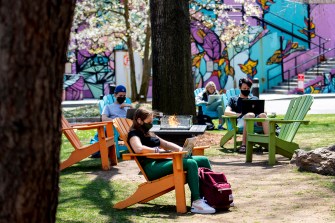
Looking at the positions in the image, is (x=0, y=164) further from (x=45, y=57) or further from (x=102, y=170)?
(x=102, y=170)

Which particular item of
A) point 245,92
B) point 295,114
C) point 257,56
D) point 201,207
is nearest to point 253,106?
point 245,92

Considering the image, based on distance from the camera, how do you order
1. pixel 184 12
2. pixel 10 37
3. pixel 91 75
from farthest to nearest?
pixel 91 75 → pixel 184 12 → pixel 10 37

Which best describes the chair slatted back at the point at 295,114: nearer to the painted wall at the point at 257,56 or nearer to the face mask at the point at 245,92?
the face mask at the point at 245,92

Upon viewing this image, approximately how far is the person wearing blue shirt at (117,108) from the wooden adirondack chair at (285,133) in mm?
2185

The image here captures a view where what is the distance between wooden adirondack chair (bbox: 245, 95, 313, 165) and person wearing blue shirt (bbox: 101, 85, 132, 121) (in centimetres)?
218

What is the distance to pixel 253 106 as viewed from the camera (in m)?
13.9

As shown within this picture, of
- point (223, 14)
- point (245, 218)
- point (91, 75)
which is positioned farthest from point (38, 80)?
point (91, 75)

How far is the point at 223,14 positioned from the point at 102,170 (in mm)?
20084

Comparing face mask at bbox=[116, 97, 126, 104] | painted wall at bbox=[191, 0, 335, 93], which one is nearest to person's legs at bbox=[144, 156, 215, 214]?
face mask at bbox=[116, 97, 126, 104]

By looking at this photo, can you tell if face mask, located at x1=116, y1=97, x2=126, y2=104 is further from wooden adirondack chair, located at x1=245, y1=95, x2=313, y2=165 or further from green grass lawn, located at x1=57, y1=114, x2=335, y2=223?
wooden adirondack chair, located at x1=245, y1=95, x2=313, y2=165

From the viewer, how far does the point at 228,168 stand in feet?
38.8

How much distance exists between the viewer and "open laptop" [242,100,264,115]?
13.8 metres

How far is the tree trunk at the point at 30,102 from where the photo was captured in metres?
3.62

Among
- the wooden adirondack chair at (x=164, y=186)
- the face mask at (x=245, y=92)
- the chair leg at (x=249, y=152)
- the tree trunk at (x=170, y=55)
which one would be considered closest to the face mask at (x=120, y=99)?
the tree trunk at (x=170, y=55)
